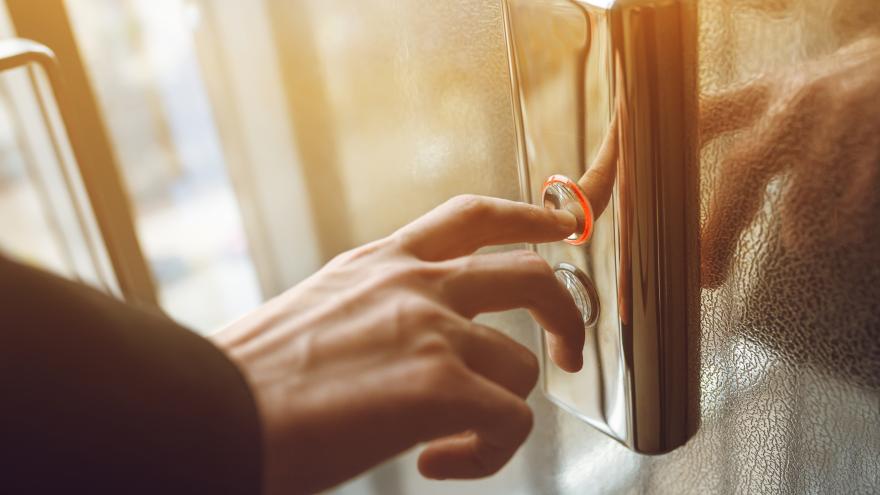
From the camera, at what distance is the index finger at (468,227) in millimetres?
334

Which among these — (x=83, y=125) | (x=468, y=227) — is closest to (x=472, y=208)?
(x=468, y=227)

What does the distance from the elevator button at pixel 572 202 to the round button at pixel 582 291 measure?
0.02 m

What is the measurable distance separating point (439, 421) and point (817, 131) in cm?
17

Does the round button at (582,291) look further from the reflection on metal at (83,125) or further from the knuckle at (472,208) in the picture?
the reflection on metal at (83,125)

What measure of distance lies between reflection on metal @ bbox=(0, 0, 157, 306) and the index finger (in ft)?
0.77

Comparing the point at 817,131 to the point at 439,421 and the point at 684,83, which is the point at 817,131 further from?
the point at 439,421

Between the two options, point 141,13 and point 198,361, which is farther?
point 141,13

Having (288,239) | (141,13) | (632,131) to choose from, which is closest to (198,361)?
(632,131)

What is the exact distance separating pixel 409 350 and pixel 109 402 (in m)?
0.10

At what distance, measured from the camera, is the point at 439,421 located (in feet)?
0.94

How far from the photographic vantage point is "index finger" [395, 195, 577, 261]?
33 centimetres

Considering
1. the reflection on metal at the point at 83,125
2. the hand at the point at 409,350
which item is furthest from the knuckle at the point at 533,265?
the reflection on metal at the point at 83,125

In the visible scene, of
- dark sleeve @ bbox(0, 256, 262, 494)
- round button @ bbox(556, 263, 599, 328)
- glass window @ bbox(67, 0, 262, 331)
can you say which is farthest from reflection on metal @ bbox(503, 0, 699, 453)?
glass window @ bbox(67, 0, 262, 331)

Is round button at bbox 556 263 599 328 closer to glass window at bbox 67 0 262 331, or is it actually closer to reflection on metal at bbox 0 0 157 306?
reflection on metal at bbox 0 0 157 306
